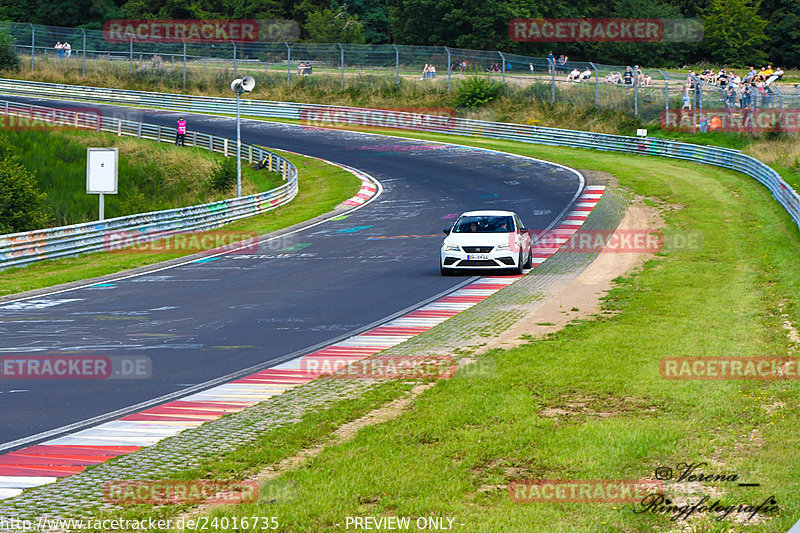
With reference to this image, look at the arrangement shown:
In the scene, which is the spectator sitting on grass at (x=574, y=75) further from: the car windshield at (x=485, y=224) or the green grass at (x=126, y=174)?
the car windshield at (x=485, y=224)

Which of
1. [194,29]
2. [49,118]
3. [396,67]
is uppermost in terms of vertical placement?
[194,29]

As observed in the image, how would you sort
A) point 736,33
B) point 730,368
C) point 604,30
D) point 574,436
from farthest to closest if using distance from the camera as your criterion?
1. point 604,30
2. point 736,33
3. point 730,368
4. point 574,436

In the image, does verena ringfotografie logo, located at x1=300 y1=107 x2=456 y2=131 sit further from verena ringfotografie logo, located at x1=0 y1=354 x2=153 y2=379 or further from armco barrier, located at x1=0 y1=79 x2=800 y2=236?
verena ringfotografie logo, located at x1=0 y1=354 x2=153 y2=379

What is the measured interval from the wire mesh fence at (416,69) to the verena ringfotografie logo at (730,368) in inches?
1326

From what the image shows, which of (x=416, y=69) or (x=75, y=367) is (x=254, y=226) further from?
(x=416, y=69)

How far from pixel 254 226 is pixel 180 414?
22.1m

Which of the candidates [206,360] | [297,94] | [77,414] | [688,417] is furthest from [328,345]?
[297,94]

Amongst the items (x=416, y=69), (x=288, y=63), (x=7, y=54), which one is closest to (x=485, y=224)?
(x=416, y=69)

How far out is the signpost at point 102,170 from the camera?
29047 mm

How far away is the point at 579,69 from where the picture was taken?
55.8 meters

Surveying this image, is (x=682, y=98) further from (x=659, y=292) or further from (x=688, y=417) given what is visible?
(x=688, y=417)

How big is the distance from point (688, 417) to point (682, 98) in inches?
1728

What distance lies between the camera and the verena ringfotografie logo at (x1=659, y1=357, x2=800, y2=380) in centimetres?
1097

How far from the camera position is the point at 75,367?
12.7 metres
